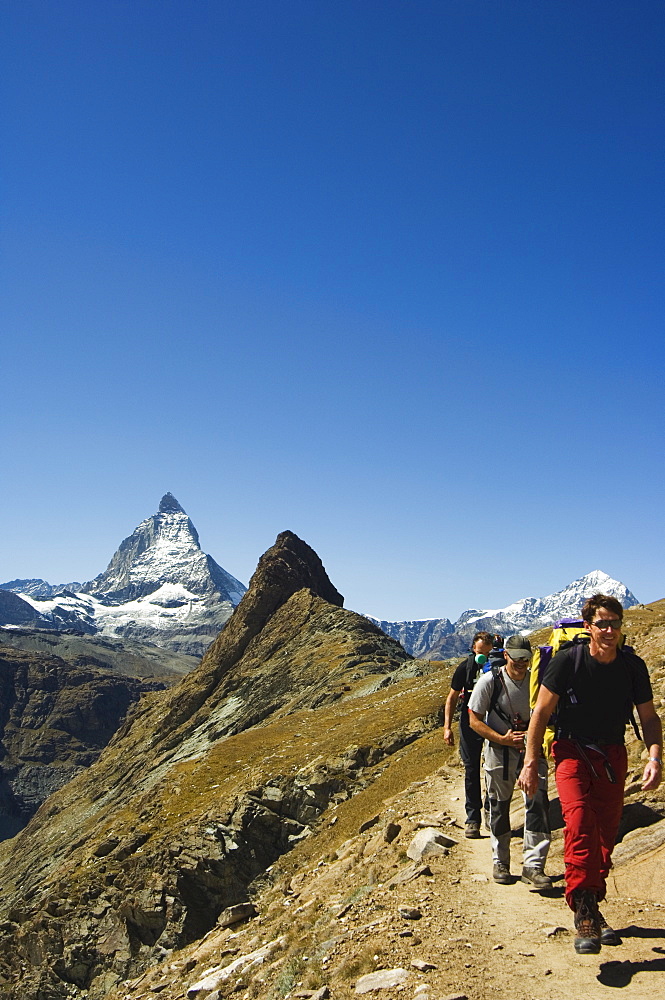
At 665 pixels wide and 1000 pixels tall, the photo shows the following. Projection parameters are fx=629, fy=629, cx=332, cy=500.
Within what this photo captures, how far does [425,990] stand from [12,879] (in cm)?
8609

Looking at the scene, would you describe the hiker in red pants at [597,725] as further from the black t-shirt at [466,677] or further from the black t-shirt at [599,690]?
the black t-shirt at [466,677]

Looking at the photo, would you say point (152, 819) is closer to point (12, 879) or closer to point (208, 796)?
point (208, 796)

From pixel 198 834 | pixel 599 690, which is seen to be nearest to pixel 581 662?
pixel 599 690

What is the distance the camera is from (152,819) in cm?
3634

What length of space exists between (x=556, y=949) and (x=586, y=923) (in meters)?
0.63

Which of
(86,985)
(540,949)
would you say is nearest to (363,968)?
(540,949)

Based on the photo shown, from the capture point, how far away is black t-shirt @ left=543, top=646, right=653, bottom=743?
312 inches

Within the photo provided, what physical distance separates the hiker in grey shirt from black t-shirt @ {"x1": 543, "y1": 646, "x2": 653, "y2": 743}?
238 centimetres

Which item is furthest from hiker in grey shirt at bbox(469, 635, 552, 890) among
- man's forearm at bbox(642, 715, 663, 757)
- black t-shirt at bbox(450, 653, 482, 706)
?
black t-shirt at bbox(450, 653, 482, 706)

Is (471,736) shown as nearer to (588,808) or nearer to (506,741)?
(506,741)

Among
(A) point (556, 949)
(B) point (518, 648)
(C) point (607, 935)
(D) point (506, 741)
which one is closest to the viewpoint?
(C) point (607, 935)

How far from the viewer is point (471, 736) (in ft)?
45.3

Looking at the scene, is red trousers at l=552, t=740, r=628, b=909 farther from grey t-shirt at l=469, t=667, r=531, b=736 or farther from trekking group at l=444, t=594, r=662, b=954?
grey t-shirt at l=469, t=667, r=531, b=736

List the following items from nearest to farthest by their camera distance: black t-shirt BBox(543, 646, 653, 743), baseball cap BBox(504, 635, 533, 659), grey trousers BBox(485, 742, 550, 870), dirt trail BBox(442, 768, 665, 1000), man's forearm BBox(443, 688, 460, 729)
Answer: dirt trail BBox(442, 768, 665, 1000) → black t-shirt BBox(543, 646, 653, 743) → grey trousers BBox(485, 742, 550, 870) → baseball cap BBox(504, 635, 533, 659) → man's forearm BBox(443, 688, 460, 729)
